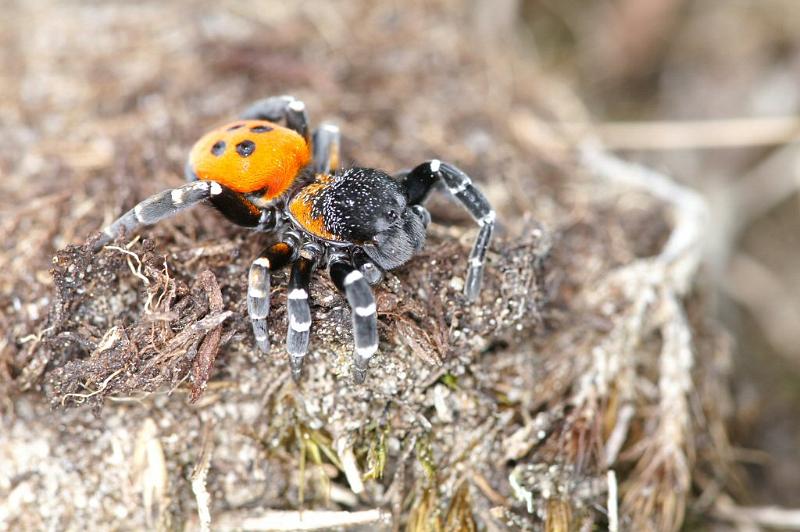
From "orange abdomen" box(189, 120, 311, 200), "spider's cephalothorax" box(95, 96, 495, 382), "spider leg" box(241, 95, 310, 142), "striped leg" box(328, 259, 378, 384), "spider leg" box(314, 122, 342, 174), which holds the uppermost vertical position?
"spider leg" box(241, 95, 310, 142)

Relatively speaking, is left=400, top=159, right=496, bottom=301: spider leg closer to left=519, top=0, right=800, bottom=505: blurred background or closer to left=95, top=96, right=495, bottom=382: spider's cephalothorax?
left=95, top=96, right=495, bottom=382: spider's cephalothorax

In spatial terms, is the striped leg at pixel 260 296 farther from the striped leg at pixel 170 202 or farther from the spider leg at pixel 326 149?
the spider leg at pixel 326 149

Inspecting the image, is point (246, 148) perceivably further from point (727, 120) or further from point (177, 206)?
point (727, 120)

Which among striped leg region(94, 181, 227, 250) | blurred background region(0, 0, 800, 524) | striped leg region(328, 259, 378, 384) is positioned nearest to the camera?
striped leg region(328, 259, 378, 384)

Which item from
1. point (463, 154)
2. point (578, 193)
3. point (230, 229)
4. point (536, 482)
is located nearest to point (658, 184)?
point (578, 193)

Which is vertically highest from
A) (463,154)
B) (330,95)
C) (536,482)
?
(330,95)

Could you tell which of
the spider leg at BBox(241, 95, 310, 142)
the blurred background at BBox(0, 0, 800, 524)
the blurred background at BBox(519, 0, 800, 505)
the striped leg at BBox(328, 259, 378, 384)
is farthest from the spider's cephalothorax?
the blurred background at BBox(519, 0, 800, 505)

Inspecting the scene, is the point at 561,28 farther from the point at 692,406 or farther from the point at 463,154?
the point at 692,406
